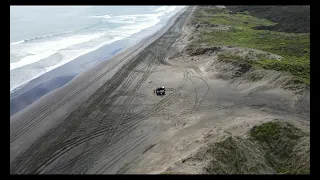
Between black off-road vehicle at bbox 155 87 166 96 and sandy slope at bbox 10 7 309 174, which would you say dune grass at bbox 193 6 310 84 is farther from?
black off-road vehicle at bbox 155 87 166 96

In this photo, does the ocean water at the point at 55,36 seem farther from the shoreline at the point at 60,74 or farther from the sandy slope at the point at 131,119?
the sandy slope at the point at 131,119

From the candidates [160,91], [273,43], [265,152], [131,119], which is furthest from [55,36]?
[265,152]

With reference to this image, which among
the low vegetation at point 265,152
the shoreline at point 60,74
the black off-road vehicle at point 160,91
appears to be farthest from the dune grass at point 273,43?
the shoreline at point 60,74

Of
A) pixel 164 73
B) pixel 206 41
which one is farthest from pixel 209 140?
pixel 206 41

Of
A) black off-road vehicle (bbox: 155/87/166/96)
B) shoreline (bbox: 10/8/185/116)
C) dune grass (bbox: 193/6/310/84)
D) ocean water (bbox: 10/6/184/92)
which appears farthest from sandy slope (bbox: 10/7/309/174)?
ocean water (bbox: 10/6/184/92)
